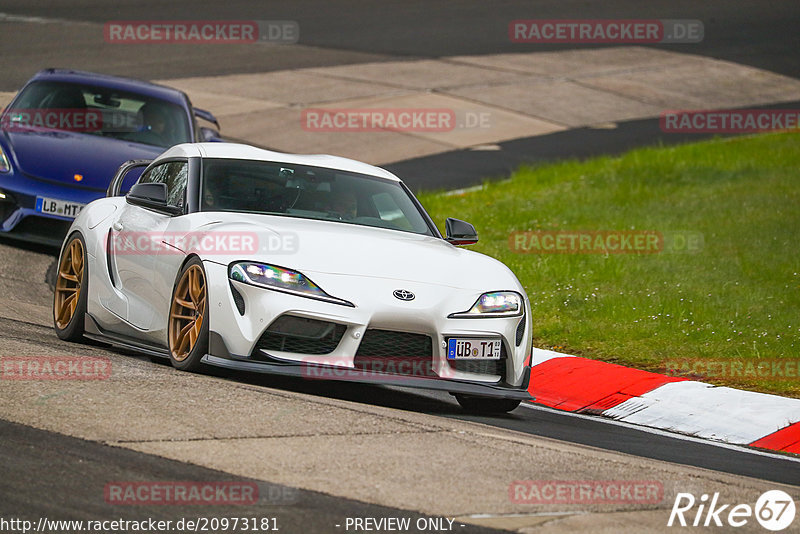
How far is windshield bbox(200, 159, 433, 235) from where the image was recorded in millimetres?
8047

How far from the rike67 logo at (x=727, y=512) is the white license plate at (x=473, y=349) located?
6.25 ft

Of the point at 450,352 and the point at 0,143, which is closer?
the point at 450,352

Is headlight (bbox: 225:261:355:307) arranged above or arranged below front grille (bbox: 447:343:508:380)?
above

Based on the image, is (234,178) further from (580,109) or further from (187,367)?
(580,109)

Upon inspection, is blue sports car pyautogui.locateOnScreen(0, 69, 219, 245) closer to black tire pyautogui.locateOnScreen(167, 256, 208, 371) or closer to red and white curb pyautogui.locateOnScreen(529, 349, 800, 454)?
black tire pyautogui.locateOnScreen(167, 256, 208, 371)

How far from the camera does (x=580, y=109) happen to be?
25.0 metres

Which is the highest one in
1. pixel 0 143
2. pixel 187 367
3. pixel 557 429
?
pixel 0 143

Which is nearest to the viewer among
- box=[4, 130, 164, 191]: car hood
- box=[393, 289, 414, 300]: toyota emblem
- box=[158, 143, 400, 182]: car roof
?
box=[393, 289, 414, 300]: toyota emblem

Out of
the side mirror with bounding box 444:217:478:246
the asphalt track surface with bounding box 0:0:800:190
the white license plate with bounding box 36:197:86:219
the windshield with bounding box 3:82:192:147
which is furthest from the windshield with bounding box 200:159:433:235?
the asphalt track surface with bounding box 0:0:800:190

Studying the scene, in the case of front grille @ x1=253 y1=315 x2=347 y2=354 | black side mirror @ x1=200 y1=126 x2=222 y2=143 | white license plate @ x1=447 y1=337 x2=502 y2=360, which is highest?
black side mirror @ x1=200 y1=126 x2=222 y2=143

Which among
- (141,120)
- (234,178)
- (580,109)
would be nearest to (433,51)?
(580,109)

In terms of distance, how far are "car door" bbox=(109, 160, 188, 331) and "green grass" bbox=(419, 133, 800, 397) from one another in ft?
12.1

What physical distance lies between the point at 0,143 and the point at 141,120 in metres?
1.56

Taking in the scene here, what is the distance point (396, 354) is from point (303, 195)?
5.27 feet
